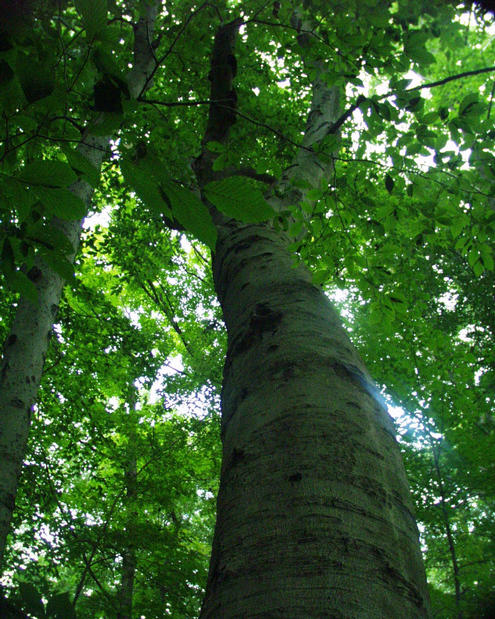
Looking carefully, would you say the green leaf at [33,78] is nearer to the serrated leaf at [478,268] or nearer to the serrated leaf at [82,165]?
the serrated leaf at [82,165]

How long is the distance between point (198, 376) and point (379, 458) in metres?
7.46

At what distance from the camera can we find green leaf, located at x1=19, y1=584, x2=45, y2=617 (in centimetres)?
64

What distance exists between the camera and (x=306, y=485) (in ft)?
2.50

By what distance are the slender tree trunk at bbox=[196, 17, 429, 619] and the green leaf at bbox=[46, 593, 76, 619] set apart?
0.24m

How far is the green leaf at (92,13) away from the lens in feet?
2.28

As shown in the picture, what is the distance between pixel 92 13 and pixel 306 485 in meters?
0.95

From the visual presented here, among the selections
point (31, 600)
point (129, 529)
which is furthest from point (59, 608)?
point (129, 529)

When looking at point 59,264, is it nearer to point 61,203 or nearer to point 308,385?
point 61,203

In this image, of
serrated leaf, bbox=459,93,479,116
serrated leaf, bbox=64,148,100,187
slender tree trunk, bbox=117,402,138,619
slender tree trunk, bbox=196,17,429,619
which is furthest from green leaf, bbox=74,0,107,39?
slender tree trunk, bbox=117,402,138,619

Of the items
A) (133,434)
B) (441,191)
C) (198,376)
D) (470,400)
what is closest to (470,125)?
(441,191)

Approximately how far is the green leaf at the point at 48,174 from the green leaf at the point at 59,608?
719 millimetres

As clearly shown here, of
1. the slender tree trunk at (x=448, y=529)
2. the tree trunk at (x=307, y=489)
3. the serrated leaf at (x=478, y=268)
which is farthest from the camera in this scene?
the slender tree trunk at (x=448, y=529)

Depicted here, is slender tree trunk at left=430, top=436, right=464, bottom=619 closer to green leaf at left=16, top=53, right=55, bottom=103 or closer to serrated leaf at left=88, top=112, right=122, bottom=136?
serrated leaf at left=88, top=112, right=122, bottom=136

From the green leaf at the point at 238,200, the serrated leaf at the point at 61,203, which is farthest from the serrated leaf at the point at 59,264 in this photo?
the green leaf at the point at 238,200
